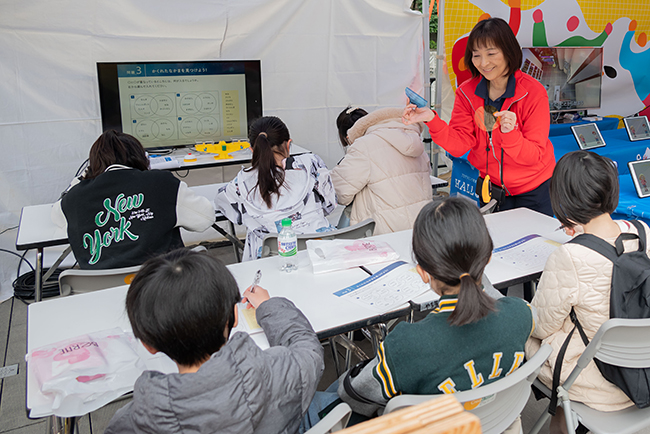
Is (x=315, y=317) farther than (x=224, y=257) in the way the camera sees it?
No

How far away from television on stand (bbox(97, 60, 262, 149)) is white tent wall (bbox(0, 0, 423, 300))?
A: 17 cm

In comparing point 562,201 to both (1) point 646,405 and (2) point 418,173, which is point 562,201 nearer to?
(1) point 646,405

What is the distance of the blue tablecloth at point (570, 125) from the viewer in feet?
15.2

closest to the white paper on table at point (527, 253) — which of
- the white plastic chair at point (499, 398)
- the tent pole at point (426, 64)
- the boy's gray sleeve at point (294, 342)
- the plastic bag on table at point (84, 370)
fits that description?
the white plastic chair at point (499, 398)

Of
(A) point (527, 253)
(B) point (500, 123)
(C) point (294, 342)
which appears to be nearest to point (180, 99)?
(B) point (500, 123)

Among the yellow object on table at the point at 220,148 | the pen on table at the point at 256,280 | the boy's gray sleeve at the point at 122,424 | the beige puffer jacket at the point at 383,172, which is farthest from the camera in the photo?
the yellow object on table at the point at 220,148

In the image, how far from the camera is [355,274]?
5.79 ft

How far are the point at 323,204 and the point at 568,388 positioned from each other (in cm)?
131

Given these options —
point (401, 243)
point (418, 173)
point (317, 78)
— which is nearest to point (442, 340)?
point (401, 243)

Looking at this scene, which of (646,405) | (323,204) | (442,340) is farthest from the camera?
(323,204)

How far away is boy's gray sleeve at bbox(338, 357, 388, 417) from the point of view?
3.80ft

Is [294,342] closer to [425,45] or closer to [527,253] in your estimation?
[527,253]

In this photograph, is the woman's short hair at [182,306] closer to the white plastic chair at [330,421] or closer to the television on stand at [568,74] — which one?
the white plastic chair at [330,421]

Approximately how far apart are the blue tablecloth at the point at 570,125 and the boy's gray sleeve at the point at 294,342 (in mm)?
3985
